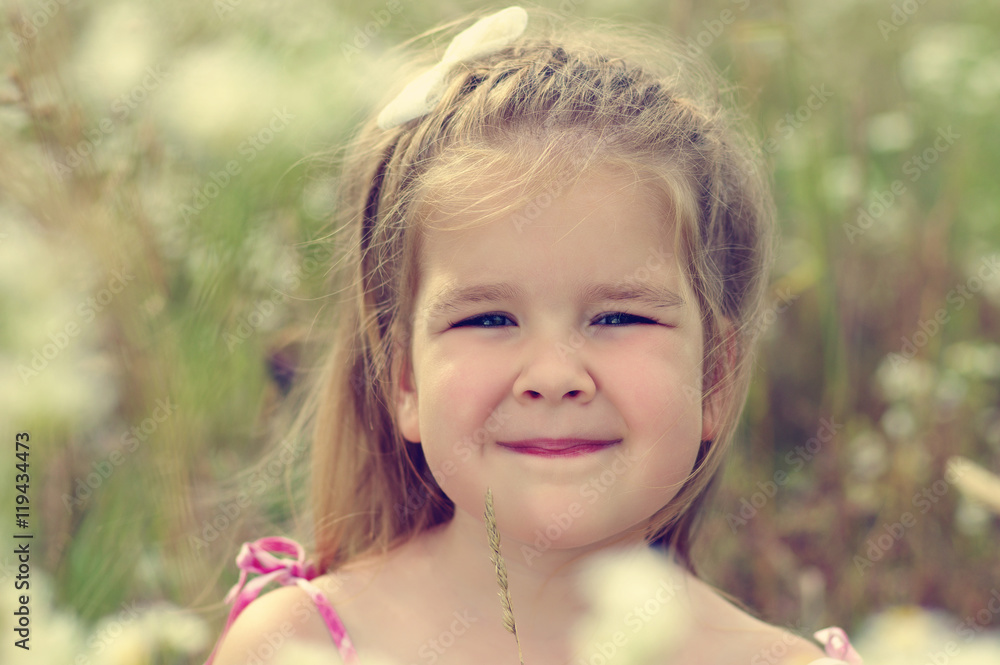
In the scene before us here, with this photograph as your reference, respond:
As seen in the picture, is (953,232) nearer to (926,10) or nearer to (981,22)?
(981,22)

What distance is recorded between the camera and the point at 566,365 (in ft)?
3.11

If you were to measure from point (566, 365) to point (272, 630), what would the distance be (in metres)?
0.54

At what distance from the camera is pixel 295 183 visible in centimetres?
138

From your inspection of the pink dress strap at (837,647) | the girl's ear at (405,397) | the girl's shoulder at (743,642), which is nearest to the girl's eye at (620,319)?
the girl's ear at (405,397)

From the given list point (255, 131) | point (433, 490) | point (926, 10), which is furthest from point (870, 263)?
point (255, 131)

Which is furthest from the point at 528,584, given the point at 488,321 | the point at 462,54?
the point at 462,54

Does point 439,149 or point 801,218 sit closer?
point 439,149

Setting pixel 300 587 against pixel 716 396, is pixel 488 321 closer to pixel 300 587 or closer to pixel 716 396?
pixel 716 396

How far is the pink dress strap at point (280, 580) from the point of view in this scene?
1.15 m

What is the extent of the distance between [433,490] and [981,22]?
5.49 ft

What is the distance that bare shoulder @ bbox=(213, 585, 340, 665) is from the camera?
1136 millimetres

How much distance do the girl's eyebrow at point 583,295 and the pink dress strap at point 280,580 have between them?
0.42m

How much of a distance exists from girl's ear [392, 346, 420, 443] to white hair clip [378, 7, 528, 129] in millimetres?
299

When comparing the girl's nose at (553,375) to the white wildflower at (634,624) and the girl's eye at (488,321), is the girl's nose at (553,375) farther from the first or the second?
the white wildflower at (634,624)
